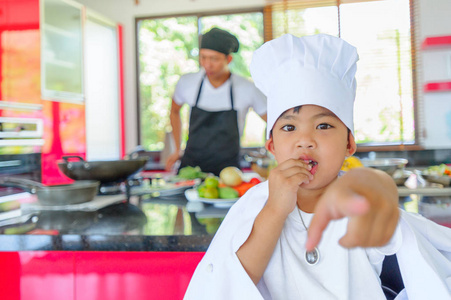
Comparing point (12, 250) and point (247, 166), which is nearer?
point (12, 250)

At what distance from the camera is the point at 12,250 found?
3.05ft

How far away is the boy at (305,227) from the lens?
0.70 meters

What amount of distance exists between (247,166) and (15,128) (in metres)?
2.02

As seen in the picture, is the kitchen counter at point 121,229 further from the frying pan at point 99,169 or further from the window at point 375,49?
the window at point 375,49

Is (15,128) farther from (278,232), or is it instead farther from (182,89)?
(278,232)

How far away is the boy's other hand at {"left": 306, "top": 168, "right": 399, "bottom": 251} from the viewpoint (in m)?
0.34

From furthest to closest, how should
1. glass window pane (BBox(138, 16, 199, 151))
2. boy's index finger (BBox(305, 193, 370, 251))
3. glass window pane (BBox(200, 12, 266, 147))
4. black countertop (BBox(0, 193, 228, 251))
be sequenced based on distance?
glass window pane (BBox(138, 16, 199, 151)), glass window pane (BBox(200, 12, 266, 147)), black countertop (BBox(0, 193, 228, 251)), boy's index finger (BBox(305, 193, 370, 251))

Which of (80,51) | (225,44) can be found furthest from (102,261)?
(80,51)

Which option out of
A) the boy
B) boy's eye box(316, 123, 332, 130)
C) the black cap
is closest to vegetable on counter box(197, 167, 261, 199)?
the boy

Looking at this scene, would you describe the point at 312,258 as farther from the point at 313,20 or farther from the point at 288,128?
the point at 313,20

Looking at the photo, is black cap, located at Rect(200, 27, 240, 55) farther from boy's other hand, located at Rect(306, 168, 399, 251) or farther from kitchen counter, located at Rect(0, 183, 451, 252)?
boy's other hand, located at Rect(306, 168, 399, 251)

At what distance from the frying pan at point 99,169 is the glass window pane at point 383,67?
112 inches

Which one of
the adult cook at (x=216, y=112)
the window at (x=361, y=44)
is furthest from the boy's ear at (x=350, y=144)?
the window at (x=361, y=44)

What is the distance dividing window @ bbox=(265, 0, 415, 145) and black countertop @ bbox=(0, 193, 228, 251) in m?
3.08
